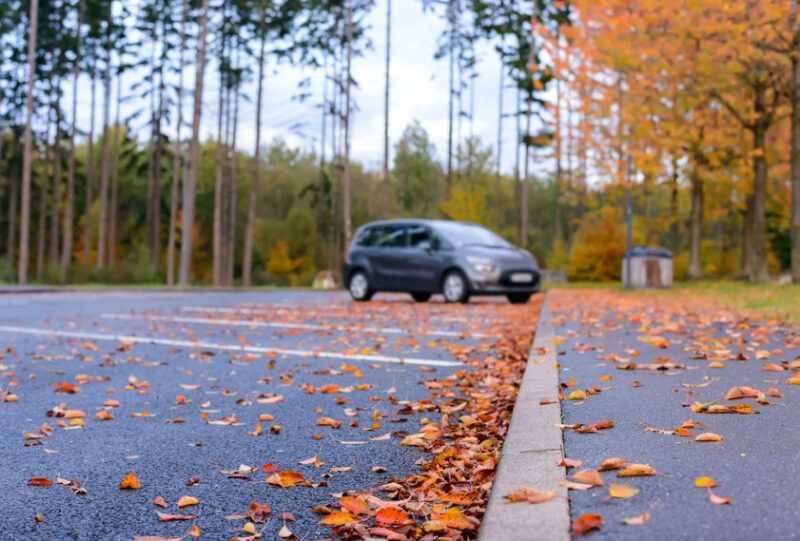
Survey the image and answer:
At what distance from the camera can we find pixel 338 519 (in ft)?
8.75

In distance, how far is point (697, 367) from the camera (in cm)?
542

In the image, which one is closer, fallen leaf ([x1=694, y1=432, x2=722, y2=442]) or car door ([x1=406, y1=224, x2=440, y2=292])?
fallen leaf ([x1=694, y1=432, x2=722, y2=442])

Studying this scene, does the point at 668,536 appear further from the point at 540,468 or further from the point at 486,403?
the point at 486,403

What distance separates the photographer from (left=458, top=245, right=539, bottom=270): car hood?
14.5 metres

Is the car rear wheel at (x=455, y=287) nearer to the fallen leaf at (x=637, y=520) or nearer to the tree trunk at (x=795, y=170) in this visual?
the tree trunk at (x=795, y=170)

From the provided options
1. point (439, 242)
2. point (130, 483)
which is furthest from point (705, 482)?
point (439, 242)

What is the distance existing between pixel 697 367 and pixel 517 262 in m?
9.42

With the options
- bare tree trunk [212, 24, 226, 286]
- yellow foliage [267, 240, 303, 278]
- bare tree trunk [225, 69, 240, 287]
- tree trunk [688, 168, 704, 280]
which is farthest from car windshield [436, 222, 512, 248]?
yellow foliage [267, 240, 303, 278]

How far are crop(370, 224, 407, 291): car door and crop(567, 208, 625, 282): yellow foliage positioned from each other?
14.8 metres

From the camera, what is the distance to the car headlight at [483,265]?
566 inches

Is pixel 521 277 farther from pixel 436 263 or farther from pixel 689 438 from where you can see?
pixel 689 438

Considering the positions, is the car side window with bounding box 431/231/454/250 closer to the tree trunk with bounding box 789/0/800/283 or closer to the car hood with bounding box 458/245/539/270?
the car hood with bounding box 458/245/539/270

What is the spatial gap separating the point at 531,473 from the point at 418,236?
1294 centimetres

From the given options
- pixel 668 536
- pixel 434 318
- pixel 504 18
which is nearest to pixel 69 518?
pixel 668 536
